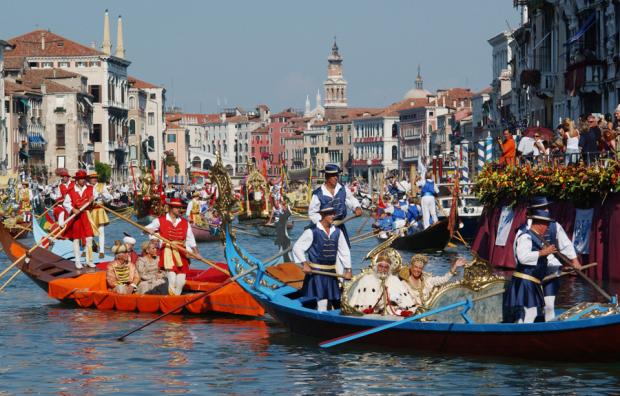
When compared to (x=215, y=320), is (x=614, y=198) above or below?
above

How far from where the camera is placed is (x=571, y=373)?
1338 centimetres

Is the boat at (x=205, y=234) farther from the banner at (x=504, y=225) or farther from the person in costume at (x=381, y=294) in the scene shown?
the person in costume at (x=381, y=294)

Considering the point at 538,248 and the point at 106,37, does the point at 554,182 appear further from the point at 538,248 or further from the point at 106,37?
the point at 106,37

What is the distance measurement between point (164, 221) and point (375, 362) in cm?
485

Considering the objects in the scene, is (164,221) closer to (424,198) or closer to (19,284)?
(19,284)

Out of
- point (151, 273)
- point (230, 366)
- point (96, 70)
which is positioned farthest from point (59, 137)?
point (230, 366)

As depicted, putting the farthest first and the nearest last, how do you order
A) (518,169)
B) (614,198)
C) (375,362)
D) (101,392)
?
(518,169), (614,198), (375,362), (101,392)

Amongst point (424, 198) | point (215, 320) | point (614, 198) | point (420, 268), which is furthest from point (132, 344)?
point (424, 198)

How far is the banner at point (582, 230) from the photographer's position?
71.6ft

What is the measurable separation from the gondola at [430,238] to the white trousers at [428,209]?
1.15 meters

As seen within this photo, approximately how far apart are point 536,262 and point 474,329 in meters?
0.98

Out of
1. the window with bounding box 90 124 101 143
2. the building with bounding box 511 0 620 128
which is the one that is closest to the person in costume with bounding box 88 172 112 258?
the building with bounding box 511 0 620 128

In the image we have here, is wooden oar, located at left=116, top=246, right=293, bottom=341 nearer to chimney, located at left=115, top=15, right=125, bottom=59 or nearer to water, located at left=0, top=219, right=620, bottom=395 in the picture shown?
water, located at left=0, top=219, right=620, bottom=395

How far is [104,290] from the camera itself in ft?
63.9
